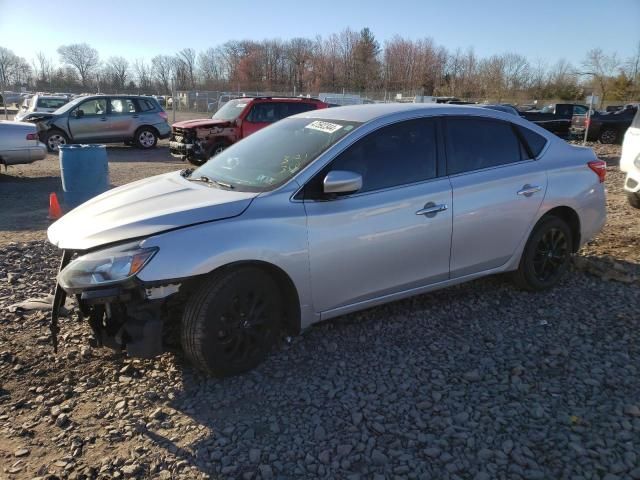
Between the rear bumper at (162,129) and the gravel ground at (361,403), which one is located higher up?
the rear bumper at (162,129)

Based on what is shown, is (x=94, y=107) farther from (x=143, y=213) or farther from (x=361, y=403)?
(x=361, y=403)

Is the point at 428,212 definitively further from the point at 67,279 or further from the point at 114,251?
the point at 67,279

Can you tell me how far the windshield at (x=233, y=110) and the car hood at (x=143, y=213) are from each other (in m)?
9.83

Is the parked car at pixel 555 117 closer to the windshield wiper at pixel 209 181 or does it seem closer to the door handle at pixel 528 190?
the door handle at pixel 528 190

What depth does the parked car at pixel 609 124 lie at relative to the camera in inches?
822

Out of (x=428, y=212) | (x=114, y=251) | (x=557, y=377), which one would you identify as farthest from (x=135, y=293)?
(x=557, y=377)

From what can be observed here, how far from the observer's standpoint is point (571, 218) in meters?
4.73

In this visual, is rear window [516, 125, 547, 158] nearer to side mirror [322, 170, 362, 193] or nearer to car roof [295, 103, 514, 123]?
car roof [295, 103, 514, 123]

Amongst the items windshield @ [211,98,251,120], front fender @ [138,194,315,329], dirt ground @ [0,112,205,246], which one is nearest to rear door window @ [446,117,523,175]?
front fender @ [138,194,315,329]

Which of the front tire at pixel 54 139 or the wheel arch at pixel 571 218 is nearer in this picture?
the wheel arch at pixel 571 218

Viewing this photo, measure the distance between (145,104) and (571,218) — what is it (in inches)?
609

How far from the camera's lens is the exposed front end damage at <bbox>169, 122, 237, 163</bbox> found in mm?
12695

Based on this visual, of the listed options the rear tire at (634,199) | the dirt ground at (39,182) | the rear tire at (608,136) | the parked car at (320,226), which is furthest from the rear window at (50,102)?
the rear tire at (608,136)

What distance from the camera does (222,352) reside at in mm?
3148
